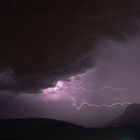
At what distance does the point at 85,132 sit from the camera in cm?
11475

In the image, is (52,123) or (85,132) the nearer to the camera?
(85,132)

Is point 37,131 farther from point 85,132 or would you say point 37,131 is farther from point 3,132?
point 85,132

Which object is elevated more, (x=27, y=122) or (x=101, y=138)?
(x=27, y=122)

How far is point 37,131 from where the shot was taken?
13875 centimetres

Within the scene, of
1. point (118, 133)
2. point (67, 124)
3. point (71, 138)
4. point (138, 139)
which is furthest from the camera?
point (67, 124)

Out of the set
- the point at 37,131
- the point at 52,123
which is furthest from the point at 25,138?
the point at 52,123

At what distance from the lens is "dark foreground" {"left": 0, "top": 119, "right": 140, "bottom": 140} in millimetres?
96938

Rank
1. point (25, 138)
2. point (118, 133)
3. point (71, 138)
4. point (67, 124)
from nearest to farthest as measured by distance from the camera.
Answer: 1. point (118, 133)
2. point (71, 138)
3. point (25, 138)
4. point (67, 124)

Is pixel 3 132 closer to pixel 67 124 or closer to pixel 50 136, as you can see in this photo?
pixel 50 136

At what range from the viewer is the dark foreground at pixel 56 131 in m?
96.9

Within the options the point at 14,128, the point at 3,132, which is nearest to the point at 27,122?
the point at 14,128

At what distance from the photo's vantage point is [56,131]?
130 m

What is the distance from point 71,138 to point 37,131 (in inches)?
1149

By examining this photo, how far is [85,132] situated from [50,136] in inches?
599
